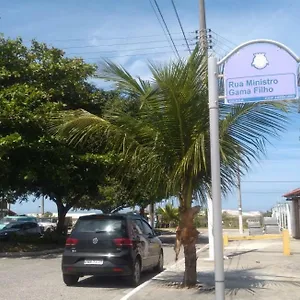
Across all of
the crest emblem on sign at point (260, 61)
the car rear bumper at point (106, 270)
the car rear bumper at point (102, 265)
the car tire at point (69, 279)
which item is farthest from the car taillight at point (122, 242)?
the crest emblem on sign at point (260, 61)

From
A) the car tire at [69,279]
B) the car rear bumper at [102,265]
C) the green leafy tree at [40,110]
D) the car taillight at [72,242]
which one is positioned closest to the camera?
the car rear bumper at [102,265]

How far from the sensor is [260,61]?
720 centimetres

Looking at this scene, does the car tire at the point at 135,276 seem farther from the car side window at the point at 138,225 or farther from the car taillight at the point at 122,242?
the car side window at the point at 138,225

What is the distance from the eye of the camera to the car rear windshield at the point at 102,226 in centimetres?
1236

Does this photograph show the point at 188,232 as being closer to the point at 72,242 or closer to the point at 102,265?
the point at 102,265

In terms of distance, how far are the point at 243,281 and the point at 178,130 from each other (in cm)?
417

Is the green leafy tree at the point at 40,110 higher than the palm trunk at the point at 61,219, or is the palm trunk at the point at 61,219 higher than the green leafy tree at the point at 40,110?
the green leafy tree at the point at 40,110

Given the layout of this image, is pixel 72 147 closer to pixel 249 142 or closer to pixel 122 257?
pixel 122 257

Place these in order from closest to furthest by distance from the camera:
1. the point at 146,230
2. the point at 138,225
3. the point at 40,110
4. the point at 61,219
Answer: the point at 138,225 → the point at 146,230 → the point at 40,110 → the point at 61,219

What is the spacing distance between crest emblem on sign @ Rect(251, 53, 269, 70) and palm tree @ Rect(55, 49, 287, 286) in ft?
8.57

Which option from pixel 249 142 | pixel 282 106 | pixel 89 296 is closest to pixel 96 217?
pixel 89 296

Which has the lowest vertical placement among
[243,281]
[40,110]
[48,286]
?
[48,286]

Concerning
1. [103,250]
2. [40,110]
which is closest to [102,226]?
[103,250]

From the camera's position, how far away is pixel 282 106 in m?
9.57
